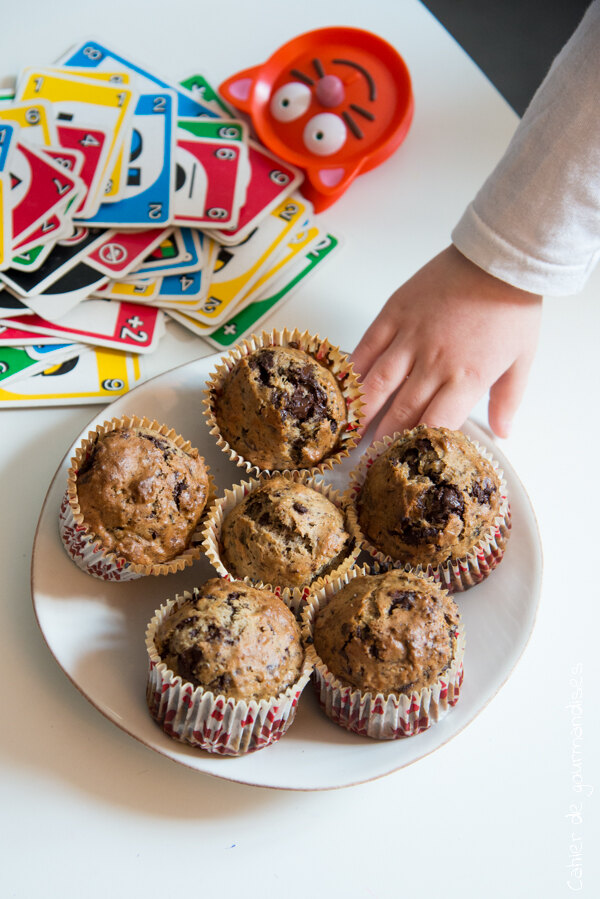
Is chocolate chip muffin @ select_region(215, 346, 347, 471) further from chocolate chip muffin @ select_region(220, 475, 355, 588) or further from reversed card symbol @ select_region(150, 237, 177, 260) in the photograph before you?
reversed card symbol @ select_region(150, 237, 177, 260)

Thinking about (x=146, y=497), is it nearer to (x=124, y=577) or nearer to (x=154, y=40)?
(x=124, y=577)

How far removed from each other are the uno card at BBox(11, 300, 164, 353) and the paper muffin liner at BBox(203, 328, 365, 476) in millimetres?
244

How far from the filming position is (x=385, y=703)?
127 cm

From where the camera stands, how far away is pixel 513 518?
1573 millimetres

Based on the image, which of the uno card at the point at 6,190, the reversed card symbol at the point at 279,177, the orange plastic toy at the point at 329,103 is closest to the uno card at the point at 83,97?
the uno card at the point at 6,190

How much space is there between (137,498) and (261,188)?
1003 millimetres

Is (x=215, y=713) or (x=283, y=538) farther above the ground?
(x=283, y=538)

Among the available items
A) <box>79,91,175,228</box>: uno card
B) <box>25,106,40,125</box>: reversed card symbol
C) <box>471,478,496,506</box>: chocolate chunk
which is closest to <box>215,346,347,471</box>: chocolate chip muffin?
<box>471,478,496,506</box>: chocolate chunk

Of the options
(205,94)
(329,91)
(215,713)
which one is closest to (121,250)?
(205,94)

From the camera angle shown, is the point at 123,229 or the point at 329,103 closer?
the point at 123,229

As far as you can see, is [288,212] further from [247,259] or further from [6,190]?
[6,190]

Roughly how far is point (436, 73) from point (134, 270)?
3.48ft

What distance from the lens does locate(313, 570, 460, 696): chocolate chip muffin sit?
1.27m

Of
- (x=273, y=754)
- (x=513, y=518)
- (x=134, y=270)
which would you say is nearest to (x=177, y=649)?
(x=273, y=754)
